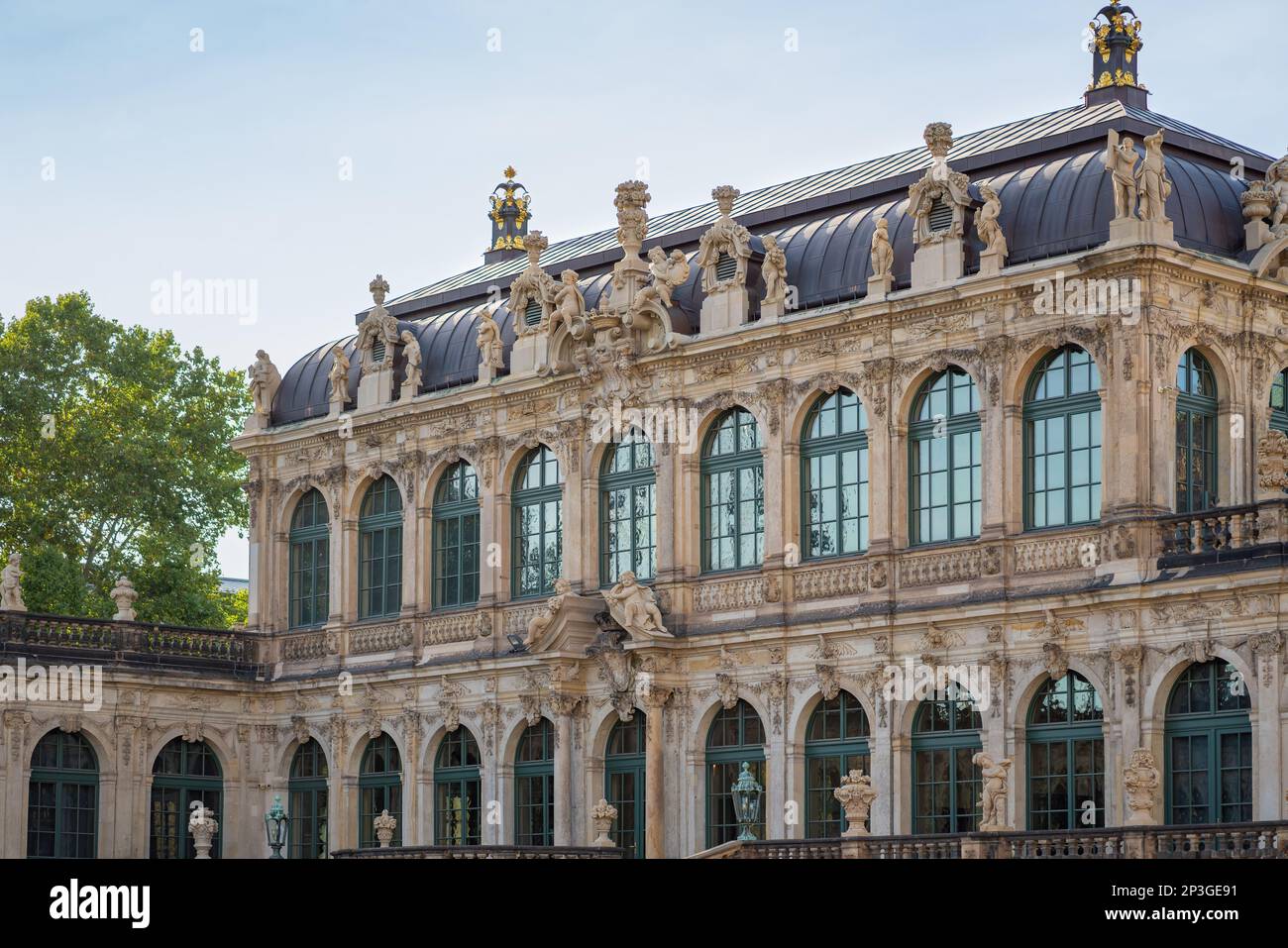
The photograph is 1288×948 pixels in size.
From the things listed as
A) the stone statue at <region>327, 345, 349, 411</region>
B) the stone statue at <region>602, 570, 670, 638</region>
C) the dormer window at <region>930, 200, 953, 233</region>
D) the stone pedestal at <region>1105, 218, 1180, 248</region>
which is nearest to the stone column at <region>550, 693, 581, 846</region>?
the stone statue at <region>602, 570, 670, 638</region>

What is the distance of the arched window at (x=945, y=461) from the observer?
37.1 metres

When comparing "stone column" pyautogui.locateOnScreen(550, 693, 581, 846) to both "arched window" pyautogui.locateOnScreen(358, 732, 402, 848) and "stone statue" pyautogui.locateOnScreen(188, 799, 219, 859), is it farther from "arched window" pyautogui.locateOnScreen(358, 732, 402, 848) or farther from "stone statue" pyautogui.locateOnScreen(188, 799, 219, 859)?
"stone statue" pyautogui.locateOnScreen(188, 799, 219, 859)

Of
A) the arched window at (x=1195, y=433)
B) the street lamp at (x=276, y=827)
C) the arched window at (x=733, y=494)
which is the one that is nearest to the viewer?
the arched window at (x=1195, y=433)

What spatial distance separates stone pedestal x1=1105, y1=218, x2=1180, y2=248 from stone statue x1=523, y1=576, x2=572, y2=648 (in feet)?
36.6

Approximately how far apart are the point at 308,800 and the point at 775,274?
1459cm

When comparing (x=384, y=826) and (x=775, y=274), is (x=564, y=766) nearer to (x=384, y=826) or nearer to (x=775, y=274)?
(x=384, y=826)

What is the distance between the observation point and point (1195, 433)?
36.0m

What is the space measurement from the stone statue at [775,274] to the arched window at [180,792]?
15.0m

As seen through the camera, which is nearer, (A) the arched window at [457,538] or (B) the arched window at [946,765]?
(B) the arched window at [946,765]

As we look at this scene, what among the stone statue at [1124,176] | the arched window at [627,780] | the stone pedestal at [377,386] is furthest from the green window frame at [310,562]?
the stone statue at [1124,176]

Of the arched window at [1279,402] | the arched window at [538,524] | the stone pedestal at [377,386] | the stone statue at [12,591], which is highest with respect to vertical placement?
the stone pedestal at [377,386]

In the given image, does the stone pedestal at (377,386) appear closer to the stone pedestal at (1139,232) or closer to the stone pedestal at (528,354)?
the stone pedestal at (528,354)
